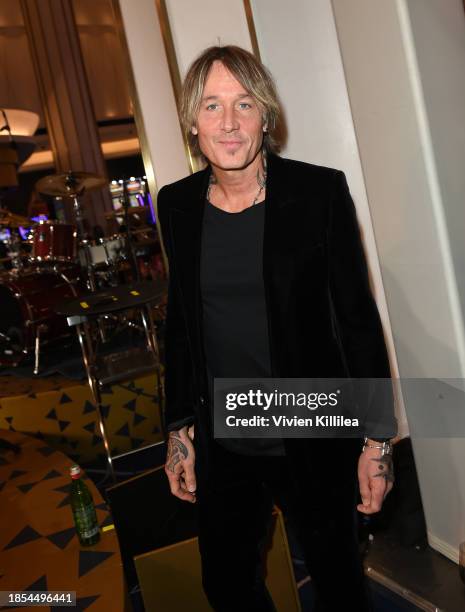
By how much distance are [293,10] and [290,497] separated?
185 cm

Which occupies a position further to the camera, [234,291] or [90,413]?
[90,413]

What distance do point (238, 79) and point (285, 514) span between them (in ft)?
3.55

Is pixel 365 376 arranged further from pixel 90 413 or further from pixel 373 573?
pixel 90 413

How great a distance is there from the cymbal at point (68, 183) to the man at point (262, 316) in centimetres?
468

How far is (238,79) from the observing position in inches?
50.5

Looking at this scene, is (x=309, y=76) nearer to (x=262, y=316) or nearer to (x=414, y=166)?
(x=414, y=166)

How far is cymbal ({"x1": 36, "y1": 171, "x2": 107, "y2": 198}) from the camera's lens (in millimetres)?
5758

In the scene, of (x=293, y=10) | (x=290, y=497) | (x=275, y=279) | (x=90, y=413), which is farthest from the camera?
(x=90, y=413)

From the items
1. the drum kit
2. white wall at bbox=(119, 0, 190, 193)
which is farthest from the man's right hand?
the drum kit

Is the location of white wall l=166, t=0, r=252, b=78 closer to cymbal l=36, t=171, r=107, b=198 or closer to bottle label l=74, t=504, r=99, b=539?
bottle label l=74, t=504, r=99, b=539

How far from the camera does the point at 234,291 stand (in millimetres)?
1317

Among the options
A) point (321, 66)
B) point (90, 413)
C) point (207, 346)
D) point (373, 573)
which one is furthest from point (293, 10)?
point (90, 413)

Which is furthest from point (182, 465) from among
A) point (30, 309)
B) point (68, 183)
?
point (68, 183)

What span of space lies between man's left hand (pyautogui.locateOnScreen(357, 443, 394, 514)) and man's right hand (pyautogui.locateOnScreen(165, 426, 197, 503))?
49 centimetres
